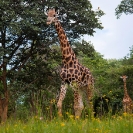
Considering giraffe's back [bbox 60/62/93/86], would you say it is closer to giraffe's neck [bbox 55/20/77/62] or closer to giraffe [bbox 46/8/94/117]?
giraffe [bbox 46/8/94/117]

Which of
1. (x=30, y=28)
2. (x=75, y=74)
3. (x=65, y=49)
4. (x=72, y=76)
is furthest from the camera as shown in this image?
(x=30, y=28)

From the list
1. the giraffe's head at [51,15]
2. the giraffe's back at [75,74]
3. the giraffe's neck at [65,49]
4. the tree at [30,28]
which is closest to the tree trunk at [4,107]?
the tree at [30,28]

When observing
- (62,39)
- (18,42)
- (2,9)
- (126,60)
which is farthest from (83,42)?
(126,60)

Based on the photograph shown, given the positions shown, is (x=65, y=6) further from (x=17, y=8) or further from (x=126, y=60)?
(x=126, y=60)

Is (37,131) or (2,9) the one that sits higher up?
(2,9)

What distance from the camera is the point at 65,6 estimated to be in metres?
22.6

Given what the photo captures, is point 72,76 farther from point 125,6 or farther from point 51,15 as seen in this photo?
point 125,6

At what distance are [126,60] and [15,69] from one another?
17.5 meters

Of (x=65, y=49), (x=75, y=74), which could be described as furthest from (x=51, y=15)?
(x=75, y=74)

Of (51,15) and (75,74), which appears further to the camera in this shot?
(51,15)

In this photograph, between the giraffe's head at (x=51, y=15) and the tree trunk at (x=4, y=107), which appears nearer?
the giraffe's head at (x=51, y=15)

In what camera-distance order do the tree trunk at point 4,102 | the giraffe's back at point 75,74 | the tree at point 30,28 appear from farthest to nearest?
the tree trunk at point 4,102 < the tree at point 30,28 < the giraffe's back at point 75,74

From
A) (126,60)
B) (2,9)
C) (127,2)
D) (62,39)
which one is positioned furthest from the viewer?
(126,60)

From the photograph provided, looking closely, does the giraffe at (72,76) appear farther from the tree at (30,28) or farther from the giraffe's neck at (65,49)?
the tree at (30,28)
